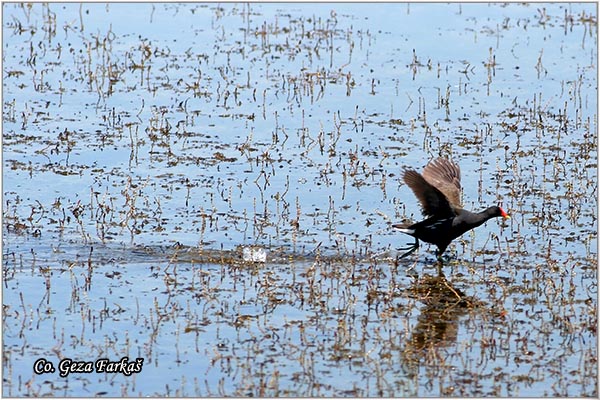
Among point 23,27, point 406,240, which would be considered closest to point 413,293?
point 406,240

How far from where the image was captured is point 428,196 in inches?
368

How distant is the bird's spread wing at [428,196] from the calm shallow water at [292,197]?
17.3 inches

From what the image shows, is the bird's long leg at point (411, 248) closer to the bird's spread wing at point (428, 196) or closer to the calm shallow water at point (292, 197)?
the calm shallow water at point (292, 197)

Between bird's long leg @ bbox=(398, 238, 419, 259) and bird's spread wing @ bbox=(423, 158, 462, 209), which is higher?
bird's spread wing @ bbox=(423, 158, 462, 209)

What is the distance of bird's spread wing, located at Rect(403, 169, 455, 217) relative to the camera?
9.09 metres

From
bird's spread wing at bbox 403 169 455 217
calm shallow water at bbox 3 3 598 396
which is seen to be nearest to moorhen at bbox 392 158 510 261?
bird's spread wing at bbox 403 169 455 217

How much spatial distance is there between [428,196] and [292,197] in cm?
191

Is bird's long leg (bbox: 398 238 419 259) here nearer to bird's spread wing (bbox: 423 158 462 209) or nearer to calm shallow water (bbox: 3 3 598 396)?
calm shallow water (bbox: 3 3 598 396)

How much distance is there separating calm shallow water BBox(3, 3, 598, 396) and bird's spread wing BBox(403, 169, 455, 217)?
439mm

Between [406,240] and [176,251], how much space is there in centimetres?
215

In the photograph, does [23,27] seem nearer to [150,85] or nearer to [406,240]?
[150,85]

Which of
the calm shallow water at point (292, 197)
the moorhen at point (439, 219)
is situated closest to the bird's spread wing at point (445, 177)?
the moorhen at point (439, 219)

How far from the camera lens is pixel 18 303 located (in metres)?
8.05

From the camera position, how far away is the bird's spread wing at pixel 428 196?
358 inches
